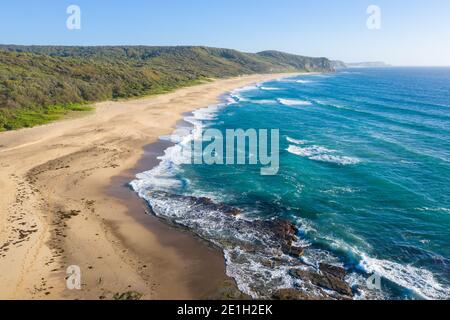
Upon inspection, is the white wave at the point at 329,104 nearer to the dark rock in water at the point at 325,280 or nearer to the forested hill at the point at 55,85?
the forested hill at the point at 55,85

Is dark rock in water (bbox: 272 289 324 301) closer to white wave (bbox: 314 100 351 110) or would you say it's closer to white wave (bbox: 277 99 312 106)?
→ white wave (bbox: 314 100 351 110)

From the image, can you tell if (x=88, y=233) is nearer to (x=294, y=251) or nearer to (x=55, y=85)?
(x=294, y=251)

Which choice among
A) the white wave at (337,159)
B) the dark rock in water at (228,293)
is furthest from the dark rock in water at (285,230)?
the white wave at (337,159)

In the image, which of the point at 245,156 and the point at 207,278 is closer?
the point at 207,278

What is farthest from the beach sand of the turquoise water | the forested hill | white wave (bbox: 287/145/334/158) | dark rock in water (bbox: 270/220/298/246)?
white wave (bbox: 287/145/334/158)
